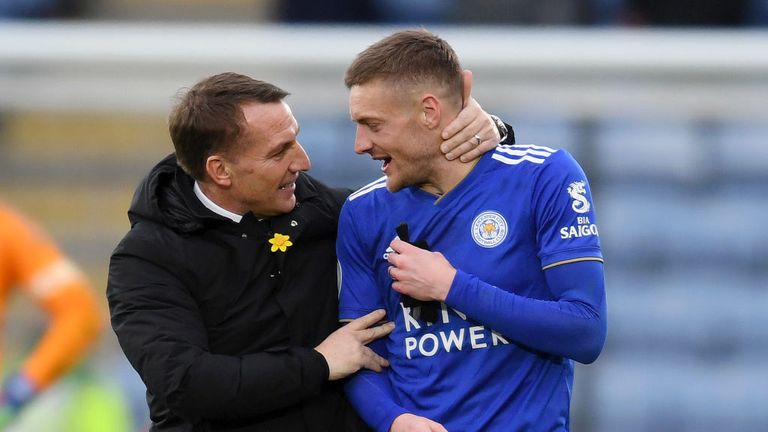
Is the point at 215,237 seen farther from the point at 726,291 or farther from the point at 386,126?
the point at 726,291

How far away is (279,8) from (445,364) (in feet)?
11.9

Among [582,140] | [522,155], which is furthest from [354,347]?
[582,140]

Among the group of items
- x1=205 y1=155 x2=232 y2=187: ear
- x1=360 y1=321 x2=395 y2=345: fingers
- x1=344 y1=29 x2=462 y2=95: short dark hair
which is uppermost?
x1=344 y1=29 x2=462 y2=95: short dark hair

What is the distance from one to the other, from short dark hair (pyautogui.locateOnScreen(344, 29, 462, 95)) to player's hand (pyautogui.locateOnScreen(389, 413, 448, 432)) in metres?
0.72

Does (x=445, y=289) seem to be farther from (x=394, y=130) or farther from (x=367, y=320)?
(x=394, y=130)

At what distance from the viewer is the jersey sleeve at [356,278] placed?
114 inches

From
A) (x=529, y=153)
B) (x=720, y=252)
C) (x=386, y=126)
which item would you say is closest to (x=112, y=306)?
(x=386, y=126)

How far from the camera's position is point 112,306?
287cm

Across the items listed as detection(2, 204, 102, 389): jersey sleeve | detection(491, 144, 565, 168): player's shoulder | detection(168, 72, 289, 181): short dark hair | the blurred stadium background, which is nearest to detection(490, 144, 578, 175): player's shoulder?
detection(491, 144, 565, 168): player's shoulder

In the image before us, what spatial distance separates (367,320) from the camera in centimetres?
287

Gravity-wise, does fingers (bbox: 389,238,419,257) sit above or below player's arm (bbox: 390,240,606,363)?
above

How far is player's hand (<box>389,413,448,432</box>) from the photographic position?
8.94 feet

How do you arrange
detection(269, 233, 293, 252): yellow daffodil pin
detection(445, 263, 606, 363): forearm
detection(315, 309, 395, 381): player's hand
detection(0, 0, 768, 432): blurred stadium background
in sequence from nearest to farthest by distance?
detection(445, 263, 606, 363): forearm
detection(315, 309, 395, 381): player's hand
detection(269, 233, 293, 252): yellow daffodil pin
detection(0, 0, 768, 432): blurred stadium background

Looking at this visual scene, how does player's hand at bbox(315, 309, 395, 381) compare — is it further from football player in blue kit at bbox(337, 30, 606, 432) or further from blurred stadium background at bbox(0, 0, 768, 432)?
blurred stadium background at bbox(0, 0, 768, 432)
